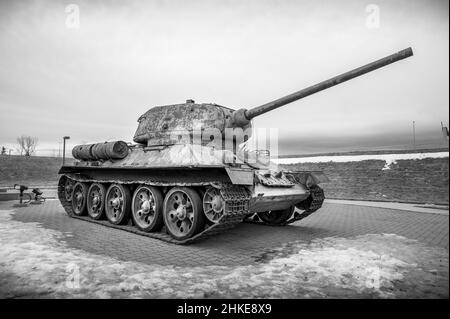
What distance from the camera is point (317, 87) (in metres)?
6.51

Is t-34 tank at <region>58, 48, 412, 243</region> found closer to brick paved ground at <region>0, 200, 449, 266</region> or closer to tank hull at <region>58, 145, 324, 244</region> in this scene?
tank hull at <region>58, 145, 324, 244</region>

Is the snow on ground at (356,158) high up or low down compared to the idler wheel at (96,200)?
up

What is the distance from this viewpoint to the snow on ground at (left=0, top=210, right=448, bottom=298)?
376 cm

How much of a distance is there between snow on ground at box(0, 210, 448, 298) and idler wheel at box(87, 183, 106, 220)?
308 centimetres

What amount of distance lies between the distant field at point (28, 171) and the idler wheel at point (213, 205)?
87.2 feet

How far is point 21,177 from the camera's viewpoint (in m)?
30.0

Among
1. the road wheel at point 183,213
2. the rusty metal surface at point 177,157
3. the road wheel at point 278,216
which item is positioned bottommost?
the road wheel at point 278,216

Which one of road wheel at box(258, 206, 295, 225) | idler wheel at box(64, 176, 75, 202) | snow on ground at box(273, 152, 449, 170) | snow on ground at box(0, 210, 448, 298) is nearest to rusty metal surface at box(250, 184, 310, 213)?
road wheel at box(258, 206, 295, 225)

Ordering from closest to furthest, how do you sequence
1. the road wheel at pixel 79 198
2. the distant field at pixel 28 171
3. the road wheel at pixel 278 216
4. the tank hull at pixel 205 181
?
the tank hull at pixel 205 181
the road wheel at pixel 278 216
the road wheel at pixel 79 198
the distant field at pixel 28 171

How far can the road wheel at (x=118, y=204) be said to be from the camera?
8.52 metres

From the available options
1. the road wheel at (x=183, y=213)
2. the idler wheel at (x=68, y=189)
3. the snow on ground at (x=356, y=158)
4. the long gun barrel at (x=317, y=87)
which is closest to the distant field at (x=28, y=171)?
the idler wheel at (x=68, y=189)

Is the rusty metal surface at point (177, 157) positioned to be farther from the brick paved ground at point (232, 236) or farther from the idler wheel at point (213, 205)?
the brick paved ground at point (232, 236)

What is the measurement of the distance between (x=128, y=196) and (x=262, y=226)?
4.02 meters
